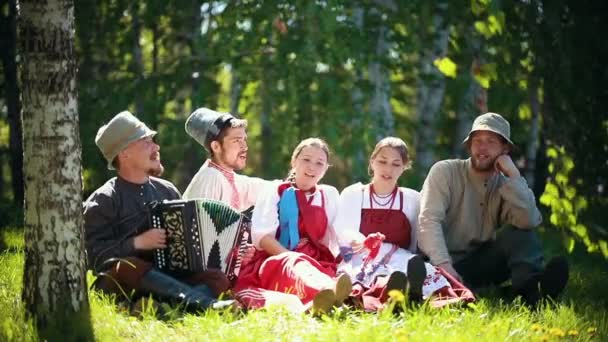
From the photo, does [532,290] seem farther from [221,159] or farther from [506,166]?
A: [221,159]

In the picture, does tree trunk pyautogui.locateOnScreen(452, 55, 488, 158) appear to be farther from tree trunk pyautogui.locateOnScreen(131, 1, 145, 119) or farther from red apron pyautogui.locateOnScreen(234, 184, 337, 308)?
red apron pyautogui.locateOnScreen(234, 184, 337, 308)

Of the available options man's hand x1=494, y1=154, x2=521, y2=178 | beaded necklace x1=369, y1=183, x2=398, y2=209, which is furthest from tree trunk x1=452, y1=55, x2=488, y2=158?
beaded necklace x1=369, y1=183, x2=398, y2=209

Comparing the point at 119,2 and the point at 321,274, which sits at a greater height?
the point at 119,2

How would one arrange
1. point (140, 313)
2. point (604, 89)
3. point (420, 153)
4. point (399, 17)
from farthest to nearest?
point (420, 153) < point (399, 17) < point (604, 89) < point (140, 313)

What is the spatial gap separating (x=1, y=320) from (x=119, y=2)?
8411 mm

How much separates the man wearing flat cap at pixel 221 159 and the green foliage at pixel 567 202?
2045mm

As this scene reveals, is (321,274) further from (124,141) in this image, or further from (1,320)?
(1,320)

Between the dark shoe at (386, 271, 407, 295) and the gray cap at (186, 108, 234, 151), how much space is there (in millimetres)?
1822

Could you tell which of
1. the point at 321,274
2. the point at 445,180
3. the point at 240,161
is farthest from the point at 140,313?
the point at 445,180

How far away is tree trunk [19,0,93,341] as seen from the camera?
449 centimetres

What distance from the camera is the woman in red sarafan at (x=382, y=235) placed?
5.56 m

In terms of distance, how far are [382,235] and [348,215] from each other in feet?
1.51

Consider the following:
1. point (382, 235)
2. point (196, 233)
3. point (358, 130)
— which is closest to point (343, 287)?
point (382, 235)

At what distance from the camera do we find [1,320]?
4.66 m
